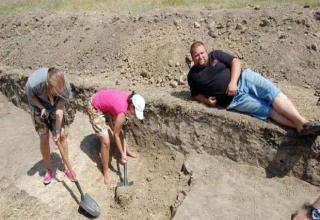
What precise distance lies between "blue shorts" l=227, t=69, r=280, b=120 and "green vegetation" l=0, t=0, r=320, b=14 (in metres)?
3.20

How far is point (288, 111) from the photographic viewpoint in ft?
15.9

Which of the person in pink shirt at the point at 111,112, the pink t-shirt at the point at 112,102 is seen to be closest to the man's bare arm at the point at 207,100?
the person in pink shirt at the point at 111,112

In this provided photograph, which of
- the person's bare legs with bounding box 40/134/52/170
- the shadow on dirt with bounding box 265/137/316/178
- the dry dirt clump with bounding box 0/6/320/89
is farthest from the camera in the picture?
the dry dirt clump with bounding box 0/6/320/89

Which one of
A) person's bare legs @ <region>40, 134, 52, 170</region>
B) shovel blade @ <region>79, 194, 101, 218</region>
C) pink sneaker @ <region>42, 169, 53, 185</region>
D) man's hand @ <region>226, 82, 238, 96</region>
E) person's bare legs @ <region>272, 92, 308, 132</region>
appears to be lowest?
shovel blade @ <region>79, 194, 101, 218</region>

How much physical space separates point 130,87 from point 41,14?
17.6 ft

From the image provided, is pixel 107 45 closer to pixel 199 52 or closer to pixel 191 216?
pixel 199 52

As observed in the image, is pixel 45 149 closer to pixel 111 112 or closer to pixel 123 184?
pixel 111 112

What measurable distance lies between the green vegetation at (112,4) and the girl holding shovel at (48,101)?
4.42m

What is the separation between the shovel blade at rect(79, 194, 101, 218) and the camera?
537 cm

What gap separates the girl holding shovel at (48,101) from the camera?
4.79 meters

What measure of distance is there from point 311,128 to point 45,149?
3.21 meters

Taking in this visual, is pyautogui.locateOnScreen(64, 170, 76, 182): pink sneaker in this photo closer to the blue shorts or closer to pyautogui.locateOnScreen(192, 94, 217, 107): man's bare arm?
pyautogui.locateOnScreen(192, 94, 217, 107): man's bare arm

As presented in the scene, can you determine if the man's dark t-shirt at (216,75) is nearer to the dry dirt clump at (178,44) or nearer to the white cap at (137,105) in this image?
the white cap at (137,105)

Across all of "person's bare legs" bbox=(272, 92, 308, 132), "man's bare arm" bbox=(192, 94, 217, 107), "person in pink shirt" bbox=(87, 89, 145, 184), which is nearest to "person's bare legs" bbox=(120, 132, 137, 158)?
"person in pink shirt" bbox=(87, 89, 145, 184)
